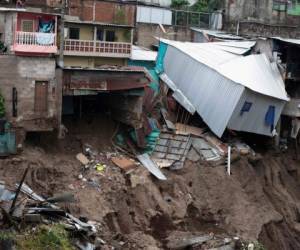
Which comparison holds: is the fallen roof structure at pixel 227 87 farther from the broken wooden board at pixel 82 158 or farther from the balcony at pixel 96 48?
the broken wooden board at pixel 82 158

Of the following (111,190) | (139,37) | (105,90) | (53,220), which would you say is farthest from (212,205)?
(139,37)

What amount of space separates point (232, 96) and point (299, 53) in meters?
5.46

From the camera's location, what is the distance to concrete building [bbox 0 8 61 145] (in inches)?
1037

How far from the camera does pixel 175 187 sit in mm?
27875

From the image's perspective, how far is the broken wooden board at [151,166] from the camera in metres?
28.1

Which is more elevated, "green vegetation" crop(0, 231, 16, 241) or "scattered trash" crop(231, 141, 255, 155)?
"scattered trash" crop(231, 141, 255, 155)

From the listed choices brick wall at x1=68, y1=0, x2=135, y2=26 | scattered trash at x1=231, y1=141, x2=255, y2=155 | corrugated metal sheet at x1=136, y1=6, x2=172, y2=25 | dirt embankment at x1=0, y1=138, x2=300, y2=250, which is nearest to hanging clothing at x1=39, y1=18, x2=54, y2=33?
brick wall at x1=68, y1=0, x2=135, y2=26

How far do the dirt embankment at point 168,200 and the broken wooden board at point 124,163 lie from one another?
225 millimetres

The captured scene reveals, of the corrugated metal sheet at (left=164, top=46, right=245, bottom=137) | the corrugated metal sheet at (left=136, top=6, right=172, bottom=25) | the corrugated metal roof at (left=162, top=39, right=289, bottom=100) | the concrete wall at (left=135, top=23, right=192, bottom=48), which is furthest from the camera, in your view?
the corrugated metal sheet at (left=136, top=6, right=172, bottom=25)

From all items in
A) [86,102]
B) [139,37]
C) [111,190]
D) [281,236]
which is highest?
[139,37]

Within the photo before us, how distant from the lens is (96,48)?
3097cm

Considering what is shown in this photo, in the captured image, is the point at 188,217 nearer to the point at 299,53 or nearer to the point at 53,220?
the point at 53,220

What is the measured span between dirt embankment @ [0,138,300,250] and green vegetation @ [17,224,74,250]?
319 cm

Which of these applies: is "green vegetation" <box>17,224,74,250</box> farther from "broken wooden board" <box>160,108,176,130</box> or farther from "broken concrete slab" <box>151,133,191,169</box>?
"broken wooden board" <box>160,108,176,130</box>
